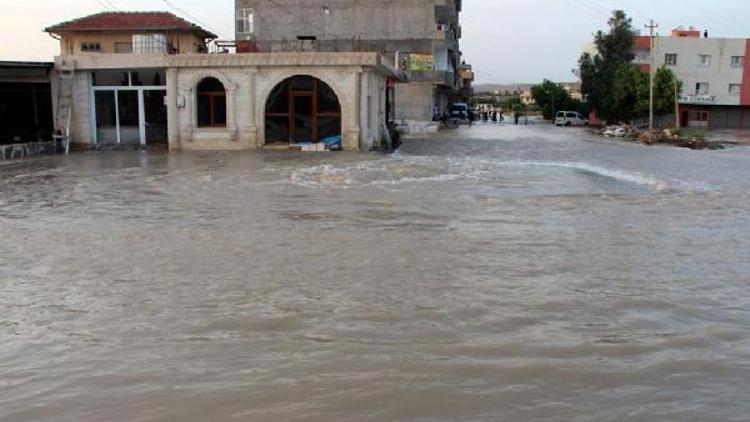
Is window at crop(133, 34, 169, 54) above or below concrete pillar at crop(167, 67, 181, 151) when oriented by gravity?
above

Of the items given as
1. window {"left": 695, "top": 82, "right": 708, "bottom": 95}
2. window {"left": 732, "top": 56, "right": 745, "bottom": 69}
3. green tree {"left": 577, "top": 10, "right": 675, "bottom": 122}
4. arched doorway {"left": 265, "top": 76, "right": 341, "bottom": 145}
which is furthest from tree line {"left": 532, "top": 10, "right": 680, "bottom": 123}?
arched doorway {"left": 265, "top": 76, "right": 341, "bottom": 145}

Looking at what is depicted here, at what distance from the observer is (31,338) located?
257 inches

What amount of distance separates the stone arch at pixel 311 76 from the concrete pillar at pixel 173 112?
3.11 metres

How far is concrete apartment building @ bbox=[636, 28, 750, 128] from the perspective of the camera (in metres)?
59.5

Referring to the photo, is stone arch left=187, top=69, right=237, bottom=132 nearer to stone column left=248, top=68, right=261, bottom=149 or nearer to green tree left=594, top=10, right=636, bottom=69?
stone column left=248, top=68, right=261, bottom=149

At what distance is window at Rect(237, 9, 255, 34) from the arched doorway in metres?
27.9

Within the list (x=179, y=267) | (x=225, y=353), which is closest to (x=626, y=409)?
(x=225, y=353)

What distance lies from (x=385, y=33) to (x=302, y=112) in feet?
81.4

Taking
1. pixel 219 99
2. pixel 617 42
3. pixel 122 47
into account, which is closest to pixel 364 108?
pixel 219 99

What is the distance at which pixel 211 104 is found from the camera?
89.8ft

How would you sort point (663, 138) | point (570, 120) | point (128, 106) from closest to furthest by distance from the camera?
1. point (128, 106)
2. point (663, 138)
3. point (570, 120)

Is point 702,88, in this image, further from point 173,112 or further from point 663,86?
point 173,112

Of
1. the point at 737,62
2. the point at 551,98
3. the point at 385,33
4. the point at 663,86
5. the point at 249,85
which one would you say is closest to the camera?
the point at 249,85

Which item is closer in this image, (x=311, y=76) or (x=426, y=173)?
(x=426, y=173)
